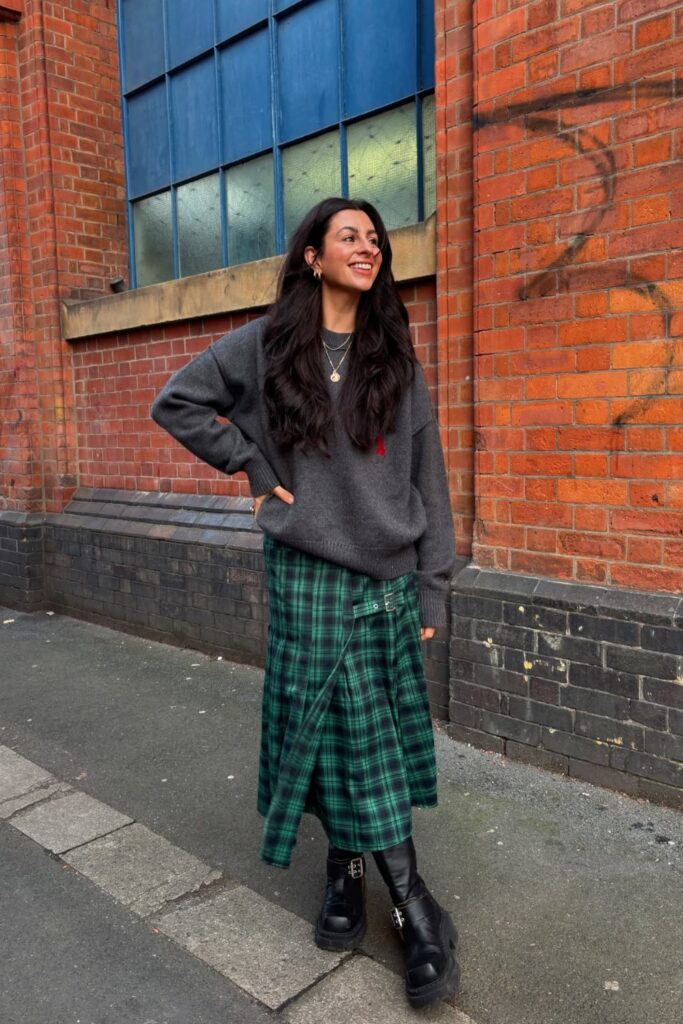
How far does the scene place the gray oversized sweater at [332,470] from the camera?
226 centimetres

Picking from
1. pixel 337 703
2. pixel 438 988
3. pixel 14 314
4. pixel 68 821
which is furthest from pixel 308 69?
pixel 438 988

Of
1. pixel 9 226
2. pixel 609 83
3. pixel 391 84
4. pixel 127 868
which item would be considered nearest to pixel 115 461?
pixel 9 226

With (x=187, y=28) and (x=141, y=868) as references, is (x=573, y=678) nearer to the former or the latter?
(x=141, y=868)

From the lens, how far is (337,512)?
2.27 meters

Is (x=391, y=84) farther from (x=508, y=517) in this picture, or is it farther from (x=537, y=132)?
(x=508, y=517)

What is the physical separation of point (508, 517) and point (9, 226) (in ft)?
17.0

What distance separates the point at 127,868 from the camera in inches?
116

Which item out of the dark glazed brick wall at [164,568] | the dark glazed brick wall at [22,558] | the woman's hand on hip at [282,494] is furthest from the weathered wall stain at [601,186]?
the dark glazed brick wall at [22,558]

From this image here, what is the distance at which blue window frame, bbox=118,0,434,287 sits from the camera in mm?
4633

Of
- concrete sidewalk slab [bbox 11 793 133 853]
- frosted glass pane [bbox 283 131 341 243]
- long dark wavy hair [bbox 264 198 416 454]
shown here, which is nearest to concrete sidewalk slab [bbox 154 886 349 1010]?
concrete sidewalk slab [bbox 11 793 133 853]

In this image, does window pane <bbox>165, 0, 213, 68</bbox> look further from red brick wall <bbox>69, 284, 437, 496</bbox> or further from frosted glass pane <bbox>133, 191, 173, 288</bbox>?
red brick wall <bbox>69, 284, 437, 496</bbox>

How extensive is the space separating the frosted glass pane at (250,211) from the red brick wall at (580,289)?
87.7 inches

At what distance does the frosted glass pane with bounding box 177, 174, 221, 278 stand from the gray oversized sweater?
3964 mm

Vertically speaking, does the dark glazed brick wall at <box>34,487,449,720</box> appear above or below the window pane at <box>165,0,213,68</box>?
below
